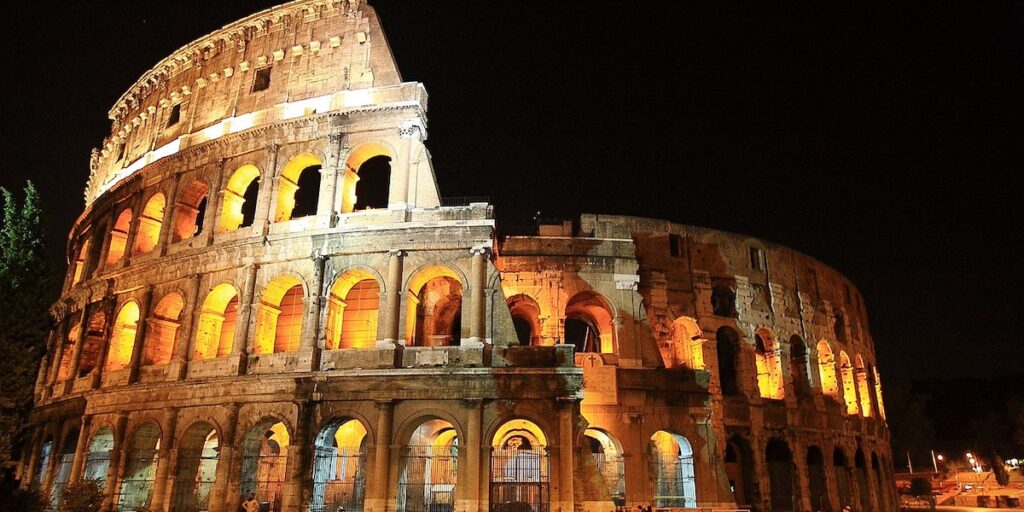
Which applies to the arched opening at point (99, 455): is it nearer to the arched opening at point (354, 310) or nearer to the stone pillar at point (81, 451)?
the stone pillar at point (81, 451)

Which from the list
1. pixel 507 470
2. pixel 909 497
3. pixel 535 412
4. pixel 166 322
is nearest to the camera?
pixel 535 412

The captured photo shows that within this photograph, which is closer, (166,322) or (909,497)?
(166,322)

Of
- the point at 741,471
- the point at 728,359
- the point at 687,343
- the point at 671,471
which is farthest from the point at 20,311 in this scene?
the point at 728,359

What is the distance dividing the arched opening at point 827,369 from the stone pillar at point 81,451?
2442 cm

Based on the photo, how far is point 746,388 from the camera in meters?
21.5

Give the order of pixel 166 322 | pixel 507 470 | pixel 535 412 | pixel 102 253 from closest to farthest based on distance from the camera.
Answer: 1. pixel 535 412
2. pixel 507 470
3. pixel 166 322
4. pixel 102 253

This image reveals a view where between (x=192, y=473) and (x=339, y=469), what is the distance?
367 cm

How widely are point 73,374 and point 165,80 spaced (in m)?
10.5

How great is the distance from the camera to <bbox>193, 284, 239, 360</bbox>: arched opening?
17438 millimetres

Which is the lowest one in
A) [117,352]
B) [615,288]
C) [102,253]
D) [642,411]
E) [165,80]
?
[642,411]

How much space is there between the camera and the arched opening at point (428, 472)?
14.8 metres

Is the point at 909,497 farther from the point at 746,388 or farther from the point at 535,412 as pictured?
the point at 535,412

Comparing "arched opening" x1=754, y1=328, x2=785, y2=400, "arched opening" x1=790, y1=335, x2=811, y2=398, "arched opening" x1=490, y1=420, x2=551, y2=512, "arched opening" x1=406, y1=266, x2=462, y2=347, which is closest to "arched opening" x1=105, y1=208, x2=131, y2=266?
"arched opening" x1=406, y1=266, x2=462, y2=347

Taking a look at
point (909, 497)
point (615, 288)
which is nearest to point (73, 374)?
point (615, 288)
